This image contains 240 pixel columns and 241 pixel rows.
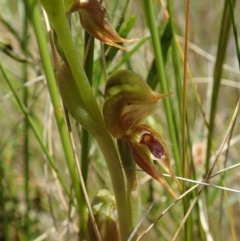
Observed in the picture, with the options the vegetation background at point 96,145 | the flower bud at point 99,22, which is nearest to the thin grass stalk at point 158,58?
the vegetation background at point 96,145

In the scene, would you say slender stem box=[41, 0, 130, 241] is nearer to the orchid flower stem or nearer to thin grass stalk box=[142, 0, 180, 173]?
the orchid flower stem

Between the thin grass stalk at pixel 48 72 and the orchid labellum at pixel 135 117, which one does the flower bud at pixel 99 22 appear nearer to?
the orchid labellum at pixel 135 117

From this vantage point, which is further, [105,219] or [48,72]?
[48,72]

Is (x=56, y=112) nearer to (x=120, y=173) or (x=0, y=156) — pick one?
(x=120, y=173)

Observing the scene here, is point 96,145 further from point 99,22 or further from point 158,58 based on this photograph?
point 99,22

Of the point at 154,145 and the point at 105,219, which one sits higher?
the point at 154,145

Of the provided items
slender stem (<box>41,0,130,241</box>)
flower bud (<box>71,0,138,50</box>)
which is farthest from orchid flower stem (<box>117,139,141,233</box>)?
flower bud (<box>71,0,138,50</box>)

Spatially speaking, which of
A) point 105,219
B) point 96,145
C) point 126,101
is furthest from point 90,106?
point 96,145
